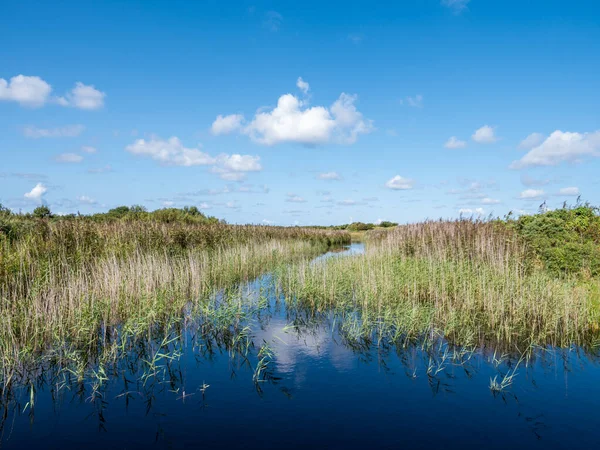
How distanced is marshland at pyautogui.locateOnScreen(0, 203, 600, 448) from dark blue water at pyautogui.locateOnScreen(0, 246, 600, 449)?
0.03 m

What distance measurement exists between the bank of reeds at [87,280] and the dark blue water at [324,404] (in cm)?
142

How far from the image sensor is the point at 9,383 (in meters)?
5.73

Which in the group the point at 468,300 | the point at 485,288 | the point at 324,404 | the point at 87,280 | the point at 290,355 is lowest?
A: the point at 324,404

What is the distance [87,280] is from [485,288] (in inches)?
437

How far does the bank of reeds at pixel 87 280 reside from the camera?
7.15 m

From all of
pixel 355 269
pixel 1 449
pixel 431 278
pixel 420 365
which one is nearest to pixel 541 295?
pixel 431 278

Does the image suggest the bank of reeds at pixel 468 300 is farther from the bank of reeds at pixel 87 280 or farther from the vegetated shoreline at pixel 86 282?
the vegetated shoreline at pixel 86 282

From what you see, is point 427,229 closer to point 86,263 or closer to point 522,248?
point 522,248

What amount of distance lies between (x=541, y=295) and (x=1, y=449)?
11.7 m

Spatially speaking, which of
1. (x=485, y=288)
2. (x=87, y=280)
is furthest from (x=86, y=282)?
(x=485, y=288)

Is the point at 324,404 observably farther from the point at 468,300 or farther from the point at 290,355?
the point at 468,300

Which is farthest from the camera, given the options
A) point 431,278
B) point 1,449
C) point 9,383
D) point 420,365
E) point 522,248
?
point 522,248

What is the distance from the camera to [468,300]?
9414mm

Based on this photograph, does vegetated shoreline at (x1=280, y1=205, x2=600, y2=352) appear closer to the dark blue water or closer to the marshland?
the marshland
